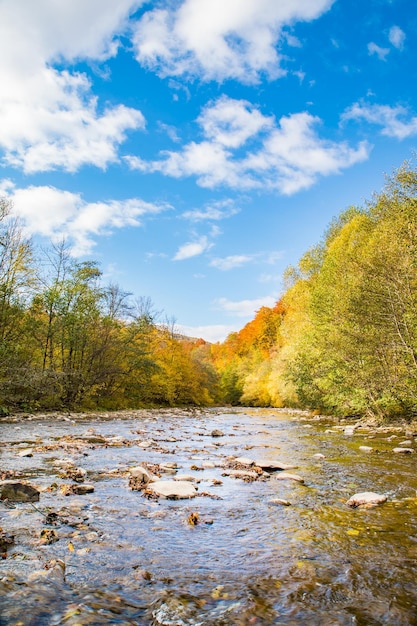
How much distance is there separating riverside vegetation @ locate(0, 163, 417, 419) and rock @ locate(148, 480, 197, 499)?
1048 cm

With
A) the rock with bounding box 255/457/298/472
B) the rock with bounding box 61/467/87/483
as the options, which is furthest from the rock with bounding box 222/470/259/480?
the rock with bounding box 61/467/87/483

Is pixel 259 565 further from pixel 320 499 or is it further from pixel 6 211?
pixel 6 211

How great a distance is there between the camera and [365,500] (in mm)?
5438

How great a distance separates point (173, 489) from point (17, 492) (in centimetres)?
214

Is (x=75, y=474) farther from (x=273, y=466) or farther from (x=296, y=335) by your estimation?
(x=296, y=335)

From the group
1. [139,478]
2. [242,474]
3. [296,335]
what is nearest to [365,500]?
[242,474]

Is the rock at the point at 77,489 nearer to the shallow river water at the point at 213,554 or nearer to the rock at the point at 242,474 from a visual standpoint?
the shallow river water at the point at 213,554

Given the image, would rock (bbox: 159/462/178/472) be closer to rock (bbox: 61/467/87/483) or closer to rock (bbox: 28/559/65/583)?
rock (bbox: 61/467/87/483)

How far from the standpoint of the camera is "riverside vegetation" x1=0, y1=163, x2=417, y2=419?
14.8 metres

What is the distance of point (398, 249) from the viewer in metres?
14.4

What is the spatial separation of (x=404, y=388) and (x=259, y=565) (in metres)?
13.2

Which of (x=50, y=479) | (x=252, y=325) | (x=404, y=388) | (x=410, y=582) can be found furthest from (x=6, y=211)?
(x=252, y=325)

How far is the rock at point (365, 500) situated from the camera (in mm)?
5379

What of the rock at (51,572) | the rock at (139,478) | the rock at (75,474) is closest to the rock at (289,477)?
the rock at (139,478)
